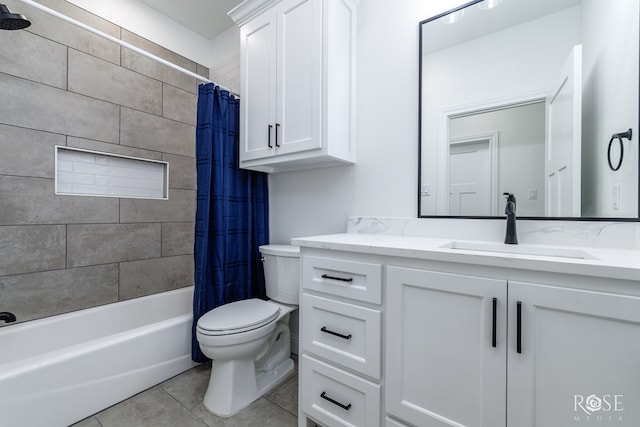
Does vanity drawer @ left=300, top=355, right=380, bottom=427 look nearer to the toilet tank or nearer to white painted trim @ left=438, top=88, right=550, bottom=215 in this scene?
the toilet tank

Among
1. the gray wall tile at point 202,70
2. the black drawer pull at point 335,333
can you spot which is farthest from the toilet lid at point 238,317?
the gray wall tile at point 202,70

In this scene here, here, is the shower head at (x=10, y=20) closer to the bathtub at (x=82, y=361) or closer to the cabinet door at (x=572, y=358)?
the bathtub at (x=82, y=361)

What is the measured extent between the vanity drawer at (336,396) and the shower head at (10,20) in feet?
6.08

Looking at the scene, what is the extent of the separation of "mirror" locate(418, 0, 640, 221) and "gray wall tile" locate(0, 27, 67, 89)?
221cm

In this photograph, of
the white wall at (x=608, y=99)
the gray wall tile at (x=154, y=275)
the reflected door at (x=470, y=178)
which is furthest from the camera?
the gray wall tile at (x=154, y=275)

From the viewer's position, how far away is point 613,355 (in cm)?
68

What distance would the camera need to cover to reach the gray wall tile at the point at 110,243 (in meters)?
1.83

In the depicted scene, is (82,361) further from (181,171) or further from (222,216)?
(181,171)

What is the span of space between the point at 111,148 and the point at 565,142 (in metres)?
2.67

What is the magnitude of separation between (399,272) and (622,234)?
83 centimetres

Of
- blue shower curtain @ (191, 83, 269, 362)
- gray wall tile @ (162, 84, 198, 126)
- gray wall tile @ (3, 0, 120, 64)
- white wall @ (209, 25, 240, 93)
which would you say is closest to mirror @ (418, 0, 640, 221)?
blue shower curtain @ (191, 83, 269, 362)

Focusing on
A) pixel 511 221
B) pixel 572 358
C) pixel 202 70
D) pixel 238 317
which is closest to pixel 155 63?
pixel 202 70

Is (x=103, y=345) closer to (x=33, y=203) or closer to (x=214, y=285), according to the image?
(x=214, y=285)

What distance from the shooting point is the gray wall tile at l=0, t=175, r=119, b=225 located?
62.6 inches
